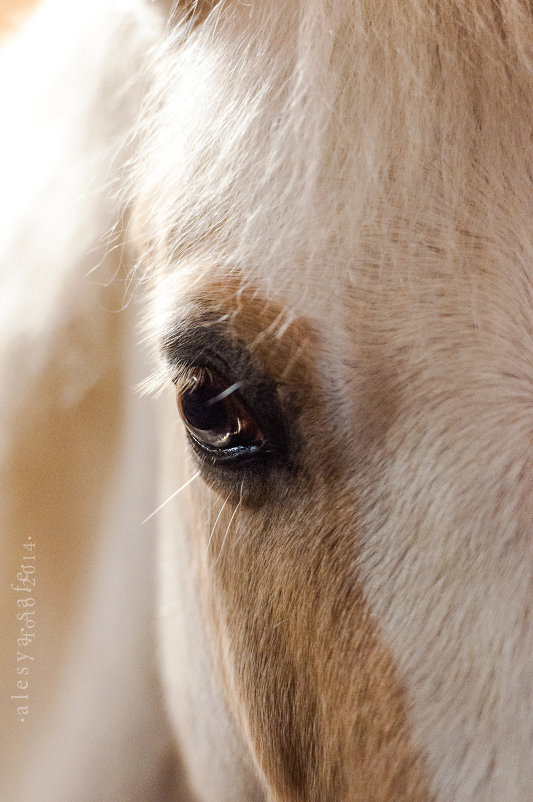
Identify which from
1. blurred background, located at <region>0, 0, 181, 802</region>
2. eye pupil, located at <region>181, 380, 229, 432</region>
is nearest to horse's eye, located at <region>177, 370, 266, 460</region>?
eye pupil, located at <region>181, 380, 229, 432</region>

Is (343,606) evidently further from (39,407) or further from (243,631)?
(39,407)

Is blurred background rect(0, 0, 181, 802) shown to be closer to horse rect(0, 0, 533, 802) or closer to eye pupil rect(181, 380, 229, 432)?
horse rect(0, 0, 533, 802)

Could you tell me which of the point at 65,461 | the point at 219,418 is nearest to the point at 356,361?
the point at 219,418

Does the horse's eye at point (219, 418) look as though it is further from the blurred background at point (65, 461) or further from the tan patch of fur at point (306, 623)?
the blurred background at point (65, 461)

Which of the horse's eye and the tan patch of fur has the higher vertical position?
the horse's eye

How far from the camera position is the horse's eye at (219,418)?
16.1 inches

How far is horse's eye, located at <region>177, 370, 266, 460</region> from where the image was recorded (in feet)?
1.35

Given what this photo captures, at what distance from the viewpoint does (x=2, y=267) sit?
2.08 ft

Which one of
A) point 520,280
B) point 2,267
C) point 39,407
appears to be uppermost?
point 2,267

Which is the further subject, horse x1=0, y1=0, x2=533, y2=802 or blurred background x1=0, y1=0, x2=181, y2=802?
blurred background x1=0, y1=0, x2=181, y2=802

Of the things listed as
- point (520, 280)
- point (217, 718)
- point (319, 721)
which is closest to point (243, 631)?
point (319, 721)

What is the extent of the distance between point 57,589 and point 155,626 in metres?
0.10

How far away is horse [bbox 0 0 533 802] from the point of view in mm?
326

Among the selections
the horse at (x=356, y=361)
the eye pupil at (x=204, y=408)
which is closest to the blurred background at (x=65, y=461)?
the horse at (x=356, y=361)
